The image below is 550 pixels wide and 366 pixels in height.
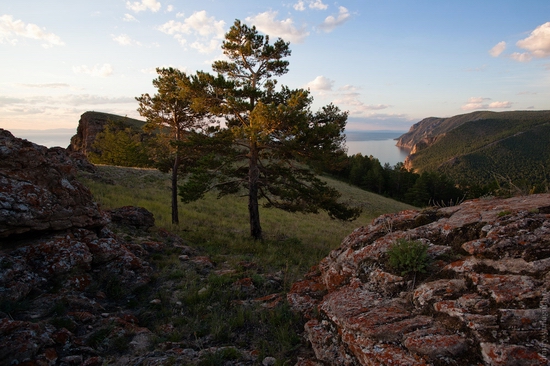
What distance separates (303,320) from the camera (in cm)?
466

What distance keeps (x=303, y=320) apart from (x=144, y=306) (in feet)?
10.7

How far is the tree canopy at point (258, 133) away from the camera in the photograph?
10711 millimetres

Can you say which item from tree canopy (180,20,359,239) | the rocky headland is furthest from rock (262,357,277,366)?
tree canopy (180,20,359,239)

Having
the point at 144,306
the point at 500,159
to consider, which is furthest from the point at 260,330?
the point at 500,159

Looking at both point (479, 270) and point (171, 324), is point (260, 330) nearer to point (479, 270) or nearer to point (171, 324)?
point (171, 324)

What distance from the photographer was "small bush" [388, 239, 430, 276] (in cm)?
400

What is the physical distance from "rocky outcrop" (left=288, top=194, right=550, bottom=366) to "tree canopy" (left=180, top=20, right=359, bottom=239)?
6288 millimetres

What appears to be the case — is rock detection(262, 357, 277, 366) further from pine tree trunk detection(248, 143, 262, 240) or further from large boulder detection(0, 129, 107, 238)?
pine tree trunk detection(248, 143, 262, 240)

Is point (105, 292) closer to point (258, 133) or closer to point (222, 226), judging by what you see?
point (258, 133)

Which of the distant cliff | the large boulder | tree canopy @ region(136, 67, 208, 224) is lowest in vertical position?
the large boulder

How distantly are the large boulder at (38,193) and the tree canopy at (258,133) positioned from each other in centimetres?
462

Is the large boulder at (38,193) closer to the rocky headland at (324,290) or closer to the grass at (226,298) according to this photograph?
the rocky headland at (324,290)

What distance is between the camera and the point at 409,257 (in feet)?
13.4

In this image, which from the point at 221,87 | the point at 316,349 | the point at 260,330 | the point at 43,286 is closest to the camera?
the point at 316,349
